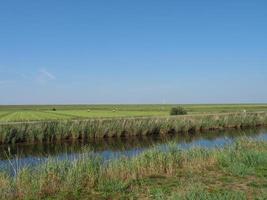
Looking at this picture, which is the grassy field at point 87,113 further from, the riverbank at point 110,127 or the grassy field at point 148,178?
the grassy field at point 148,178

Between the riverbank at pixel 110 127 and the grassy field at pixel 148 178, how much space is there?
17.7m

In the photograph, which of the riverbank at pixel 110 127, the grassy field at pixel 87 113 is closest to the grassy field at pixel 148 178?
the riverbank at pixel 110 127

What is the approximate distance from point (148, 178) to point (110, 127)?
70.2 ft

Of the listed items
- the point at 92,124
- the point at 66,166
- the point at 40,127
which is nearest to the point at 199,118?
the point at 92,124

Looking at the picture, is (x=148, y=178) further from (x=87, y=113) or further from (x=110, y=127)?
(x=87, y=113)

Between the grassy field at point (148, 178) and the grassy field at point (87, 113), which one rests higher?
the grassy field at point (87, 113)

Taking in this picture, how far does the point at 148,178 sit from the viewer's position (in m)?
10.1

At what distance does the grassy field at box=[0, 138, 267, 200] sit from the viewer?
814 cm

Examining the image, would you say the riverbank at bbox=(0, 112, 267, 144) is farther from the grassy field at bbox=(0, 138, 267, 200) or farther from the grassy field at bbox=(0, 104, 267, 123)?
the grassy field at bbox=(0, 138, 267, 200)

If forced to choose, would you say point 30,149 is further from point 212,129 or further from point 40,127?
point 212,129

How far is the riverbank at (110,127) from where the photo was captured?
90.0ft

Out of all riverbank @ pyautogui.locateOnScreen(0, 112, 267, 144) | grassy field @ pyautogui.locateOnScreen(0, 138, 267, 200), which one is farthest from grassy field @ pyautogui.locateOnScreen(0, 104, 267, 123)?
grassy field @ pyautogui.locateOnScreen(0, 138, 267, 200)

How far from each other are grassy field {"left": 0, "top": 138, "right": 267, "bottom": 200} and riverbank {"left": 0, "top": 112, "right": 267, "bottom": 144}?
17.7 m

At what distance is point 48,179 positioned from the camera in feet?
28.8
